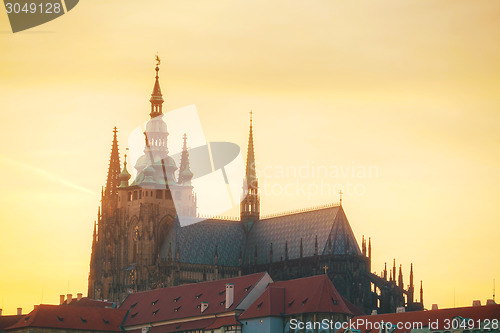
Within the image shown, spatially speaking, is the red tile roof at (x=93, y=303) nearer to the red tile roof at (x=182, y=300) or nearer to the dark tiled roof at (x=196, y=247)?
the red tile roof at (x=182, y=300)

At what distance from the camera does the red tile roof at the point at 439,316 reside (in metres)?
127

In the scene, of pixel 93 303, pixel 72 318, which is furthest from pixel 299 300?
pixel 93 303

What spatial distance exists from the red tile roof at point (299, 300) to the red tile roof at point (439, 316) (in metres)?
7.48

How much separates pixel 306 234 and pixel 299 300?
44026 mm

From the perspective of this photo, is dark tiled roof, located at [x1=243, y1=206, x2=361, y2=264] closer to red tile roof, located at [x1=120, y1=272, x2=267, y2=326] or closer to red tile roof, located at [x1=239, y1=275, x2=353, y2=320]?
red tile roof, located at [x1=120, y1=272, x2=267, y2=326]

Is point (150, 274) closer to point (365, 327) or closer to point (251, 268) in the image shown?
point (251, 268)

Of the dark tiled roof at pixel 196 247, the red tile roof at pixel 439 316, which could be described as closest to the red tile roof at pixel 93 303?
the dark tiled roof at pixel 196 247

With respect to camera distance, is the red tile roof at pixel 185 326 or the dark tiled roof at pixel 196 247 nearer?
the red tile roof at pixel 185 326

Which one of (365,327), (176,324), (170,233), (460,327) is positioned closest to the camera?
(460,327)

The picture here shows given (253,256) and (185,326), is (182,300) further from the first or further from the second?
(253,256)

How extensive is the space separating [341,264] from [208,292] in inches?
1007

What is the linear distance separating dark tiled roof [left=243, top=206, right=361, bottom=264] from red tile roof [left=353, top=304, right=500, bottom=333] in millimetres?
46530

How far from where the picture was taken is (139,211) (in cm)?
19838

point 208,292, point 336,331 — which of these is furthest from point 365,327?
point 208,292
